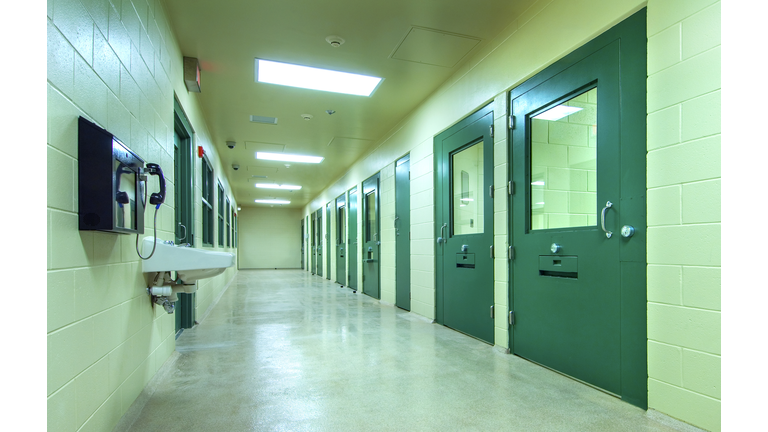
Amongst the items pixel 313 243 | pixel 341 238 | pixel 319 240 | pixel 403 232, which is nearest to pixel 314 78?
pixel 403 232

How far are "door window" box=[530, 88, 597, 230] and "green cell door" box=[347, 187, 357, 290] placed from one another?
589cm

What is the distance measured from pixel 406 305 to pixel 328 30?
3745mm

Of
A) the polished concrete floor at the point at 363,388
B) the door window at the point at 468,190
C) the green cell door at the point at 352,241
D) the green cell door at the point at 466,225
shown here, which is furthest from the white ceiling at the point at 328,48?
the polished concrete floor at the point at 363,388

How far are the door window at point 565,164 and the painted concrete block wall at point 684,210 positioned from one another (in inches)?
20.8

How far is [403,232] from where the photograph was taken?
601 centimetres

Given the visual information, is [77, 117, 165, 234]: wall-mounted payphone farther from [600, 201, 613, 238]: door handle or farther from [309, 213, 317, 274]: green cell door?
[309, 213, 317, 274]: green cell door

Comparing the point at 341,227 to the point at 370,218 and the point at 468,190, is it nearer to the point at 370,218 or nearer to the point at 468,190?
the point at 370,218

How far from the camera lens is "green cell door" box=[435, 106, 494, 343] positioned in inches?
151

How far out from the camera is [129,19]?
7.38 feet

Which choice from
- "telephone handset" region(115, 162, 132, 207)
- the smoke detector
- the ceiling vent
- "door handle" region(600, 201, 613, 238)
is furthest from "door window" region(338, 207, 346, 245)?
"telephone handset" region(115, 162, 132, 207)

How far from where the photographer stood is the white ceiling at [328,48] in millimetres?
3262
